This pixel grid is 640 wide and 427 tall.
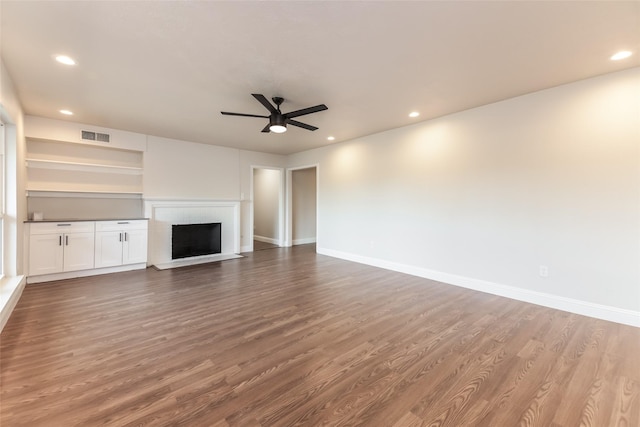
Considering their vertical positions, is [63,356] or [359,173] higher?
[359,173]

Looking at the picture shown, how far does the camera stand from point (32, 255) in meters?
4.01

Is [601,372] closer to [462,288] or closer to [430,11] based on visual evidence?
[462,288]

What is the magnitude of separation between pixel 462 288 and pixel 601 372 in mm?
1945

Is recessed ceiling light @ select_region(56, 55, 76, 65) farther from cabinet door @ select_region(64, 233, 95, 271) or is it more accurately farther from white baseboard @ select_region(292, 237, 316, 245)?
white baseboard @ select_region(292, 237, 316, 245)

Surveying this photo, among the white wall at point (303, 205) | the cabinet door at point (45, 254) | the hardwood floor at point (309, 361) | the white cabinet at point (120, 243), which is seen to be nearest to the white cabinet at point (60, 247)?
the cabinet door at point (45, 254)

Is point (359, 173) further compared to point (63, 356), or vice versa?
point (359, 173)

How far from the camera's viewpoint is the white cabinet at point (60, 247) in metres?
4.04

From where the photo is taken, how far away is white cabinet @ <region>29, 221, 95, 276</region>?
404cm

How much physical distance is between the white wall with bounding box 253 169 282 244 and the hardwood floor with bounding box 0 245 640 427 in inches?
171

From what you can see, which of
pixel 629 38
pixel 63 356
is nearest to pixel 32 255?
pixel 63 356

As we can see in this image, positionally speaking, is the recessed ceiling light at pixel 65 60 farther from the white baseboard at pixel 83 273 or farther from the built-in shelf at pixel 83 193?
the white baseboard at pixel 83 273

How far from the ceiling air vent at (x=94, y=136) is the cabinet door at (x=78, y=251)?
67.5 inches

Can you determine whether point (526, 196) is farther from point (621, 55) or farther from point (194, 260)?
point (194, 260)

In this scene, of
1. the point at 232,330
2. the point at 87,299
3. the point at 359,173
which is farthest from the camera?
the point at 359,173
